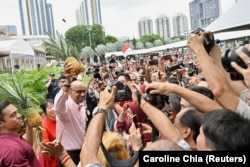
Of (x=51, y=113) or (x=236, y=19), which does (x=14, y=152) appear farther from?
(x=236, y=19)

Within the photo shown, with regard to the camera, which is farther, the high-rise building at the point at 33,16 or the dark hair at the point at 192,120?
the high-rise building at the point at 33,16

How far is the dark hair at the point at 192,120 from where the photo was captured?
254 centimetres

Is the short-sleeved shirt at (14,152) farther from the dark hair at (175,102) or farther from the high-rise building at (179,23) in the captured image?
the high-rise building at (179,23)

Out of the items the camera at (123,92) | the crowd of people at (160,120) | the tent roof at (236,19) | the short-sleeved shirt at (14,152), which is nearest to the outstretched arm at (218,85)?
the crowd of people at (160,120)

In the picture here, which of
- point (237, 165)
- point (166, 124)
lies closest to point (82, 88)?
point (166, 124)

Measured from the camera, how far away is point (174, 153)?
157 cm

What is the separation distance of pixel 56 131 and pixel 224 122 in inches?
121

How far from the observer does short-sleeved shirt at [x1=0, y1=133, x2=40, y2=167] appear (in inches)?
116

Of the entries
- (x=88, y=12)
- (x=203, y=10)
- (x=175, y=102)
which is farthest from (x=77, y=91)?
(x=203, y=10)

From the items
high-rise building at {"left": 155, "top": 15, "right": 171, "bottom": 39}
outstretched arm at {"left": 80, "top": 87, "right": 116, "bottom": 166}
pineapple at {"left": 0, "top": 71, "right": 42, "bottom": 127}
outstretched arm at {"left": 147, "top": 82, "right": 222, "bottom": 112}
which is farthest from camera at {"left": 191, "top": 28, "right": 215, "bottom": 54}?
high-rise building at {"left": 155, "top": 15, "right": 171, "bottom": 39}

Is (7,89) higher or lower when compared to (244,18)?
lower

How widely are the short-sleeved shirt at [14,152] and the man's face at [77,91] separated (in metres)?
1.08

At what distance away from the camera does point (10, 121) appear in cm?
337

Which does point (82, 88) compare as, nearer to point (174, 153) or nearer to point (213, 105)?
point (213, 105)
